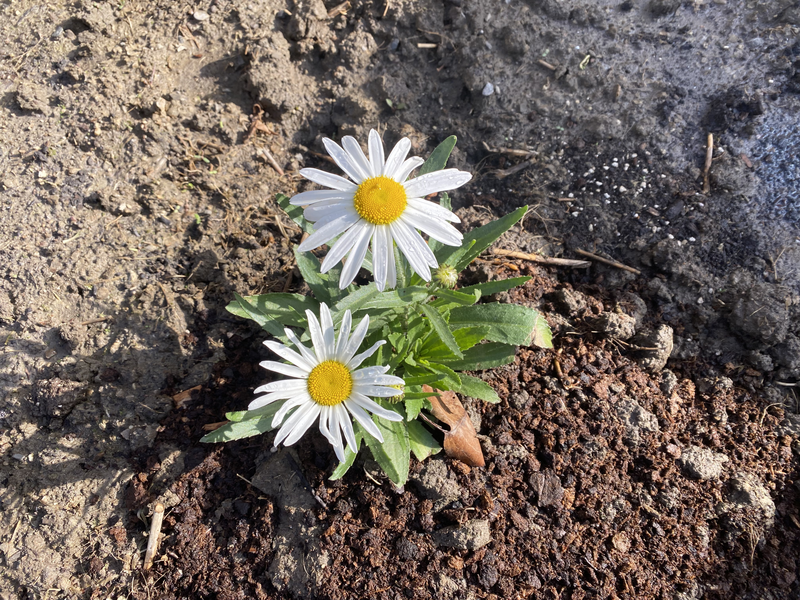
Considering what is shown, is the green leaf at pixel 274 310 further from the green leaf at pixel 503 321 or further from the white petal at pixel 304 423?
the green leaf at pixel 503 321

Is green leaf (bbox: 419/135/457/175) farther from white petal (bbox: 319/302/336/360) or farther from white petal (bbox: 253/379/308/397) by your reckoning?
white petal (bbox: 253/379/308/397)

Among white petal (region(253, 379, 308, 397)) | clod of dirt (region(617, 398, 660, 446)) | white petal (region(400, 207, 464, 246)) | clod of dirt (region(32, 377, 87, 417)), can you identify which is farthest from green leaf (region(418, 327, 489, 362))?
clod of dirt (region(32, 377, 87, 417))

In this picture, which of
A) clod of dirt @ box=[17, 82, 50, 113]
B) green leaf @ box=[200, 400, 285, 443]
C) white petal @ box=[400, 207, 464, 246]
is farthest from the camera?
clod of dirt @ box=[17, 82, 50, 113]

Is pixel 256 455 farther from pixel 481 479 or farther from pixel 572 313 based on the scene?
pixel 572 313

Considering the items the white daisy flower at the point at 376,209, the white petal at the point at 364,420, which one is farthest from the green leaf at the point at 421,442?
the white daisy flower at the point at 376,209

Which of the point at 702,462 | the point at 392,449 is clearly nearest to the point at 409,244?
the point at 392,449

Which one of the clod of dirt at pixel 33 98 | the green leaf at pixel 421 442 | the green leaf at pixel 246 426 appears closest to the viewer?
the green leaf at pixel 246 426

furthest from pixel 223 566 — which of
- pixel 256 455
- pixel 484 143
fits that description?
pixel 484 143
